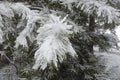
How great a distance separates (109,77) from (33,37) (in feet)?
4.77

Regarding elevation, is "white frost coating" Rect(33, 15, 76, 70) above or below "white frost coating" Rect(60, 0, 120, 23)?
below

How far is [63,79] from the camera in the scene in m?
3.08

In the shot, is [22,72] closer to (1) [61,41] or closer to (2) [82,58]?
(2) [82,58]

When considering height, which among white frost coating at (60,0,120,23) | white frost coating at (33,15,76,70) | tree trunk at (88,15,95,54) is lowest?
tree trunk at (88,15,95,54)

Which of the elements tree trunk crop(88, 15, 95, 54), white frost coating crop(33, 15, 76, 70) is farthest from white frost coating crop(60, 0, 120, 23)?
white frost coating crop(33, 15, 76, 70)

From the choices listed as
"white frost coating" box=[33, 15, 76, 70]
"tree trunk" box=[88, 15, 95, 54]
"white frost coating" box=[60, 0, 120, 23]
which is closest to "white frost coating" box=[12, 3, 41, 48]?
"white frost coating" box=[33, 15, 76, 70]

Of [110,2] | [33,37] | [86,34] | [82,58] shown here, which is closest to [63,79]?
[82,58]

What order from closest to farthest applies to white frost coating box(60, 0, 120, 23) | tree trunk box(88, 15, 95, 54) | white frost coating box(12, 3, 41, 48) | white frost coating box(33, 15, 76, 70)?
white frost coating box(33, 15, 76, 70)
white frost coating box(12, 3, 41, 48)
white frost coating box(60, 0, 120, 23)
tree trunk box(88, 15, 95, 54)

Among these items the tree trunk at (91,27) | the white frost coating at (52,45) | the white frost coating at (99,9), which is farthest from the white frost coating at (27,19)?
the tree trunk at (91,27)

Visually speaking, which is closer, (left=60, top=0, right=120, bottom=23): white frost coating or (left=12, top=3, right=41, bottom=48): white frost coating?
(left=12, top=3, right=41, bottom=48): white frost coating

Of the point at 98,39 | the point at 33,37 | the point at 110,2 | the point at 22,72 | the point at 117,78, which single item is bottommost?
the point at 117,78

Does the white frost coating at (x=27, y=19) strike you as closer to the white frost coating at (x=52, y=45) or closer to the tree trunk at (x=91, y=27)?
the white frost coating at (x=52, y=45)

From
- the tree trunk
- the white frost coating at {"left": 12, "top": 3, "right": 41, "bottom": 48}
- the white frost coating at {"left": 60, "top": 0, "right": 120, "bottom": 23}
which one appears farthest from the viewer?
the tree trunk

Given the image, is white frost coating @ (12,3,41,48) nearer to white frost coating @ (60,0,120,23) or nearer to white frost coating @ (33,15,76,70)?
white frost coating @ (33,15,76,70)
